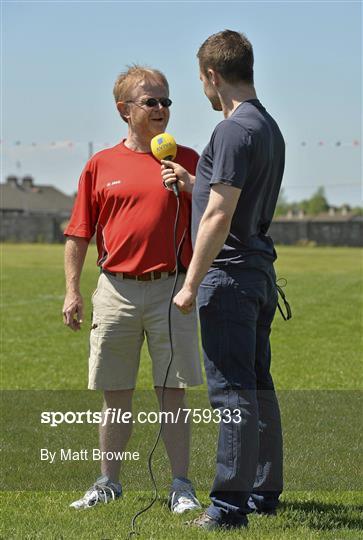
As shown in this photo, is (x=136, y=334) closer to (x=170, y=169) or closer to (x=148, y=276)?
(x=148, y=276)

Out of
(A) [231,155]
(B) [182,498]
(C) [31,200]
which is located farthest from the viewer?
(C) [31,200]

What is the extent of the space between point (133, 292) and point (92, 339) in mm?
332

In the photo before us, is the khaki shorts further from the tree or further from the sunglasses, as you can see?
the tree

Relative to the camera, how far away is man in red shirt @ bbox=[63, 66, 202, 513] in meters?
5.32

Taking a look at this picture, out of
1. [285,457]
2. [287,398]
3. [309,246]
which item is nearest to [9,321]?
[287,398]

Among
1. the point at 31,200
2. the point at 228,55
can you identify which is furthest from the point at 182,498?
the point at 31,200

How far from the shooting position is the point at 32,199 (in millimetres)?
110438

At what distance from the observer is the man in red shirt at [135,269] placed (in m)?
5.32

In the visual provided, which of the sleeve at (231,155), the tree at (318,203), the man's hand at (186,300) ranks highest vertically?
the sleeve at (231,155)

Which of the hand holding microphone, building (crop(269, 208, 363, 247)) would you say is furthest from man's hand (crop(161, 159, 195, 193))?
building (crop(269, 208, 363, 247))

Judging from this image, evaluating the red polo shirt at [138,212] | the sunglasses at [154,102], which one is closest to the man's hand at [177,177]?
the red polo shirt at [138,212]

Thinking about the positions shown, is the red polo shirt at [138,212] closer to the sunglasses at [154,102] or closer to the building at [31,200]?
the sunglasses at [154,102]

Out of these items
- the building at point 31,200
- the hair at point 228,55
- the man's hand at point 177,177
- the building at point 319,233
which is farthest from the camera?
the building at point 31,200

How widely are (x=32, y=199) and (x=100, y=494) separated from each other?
349 feet
